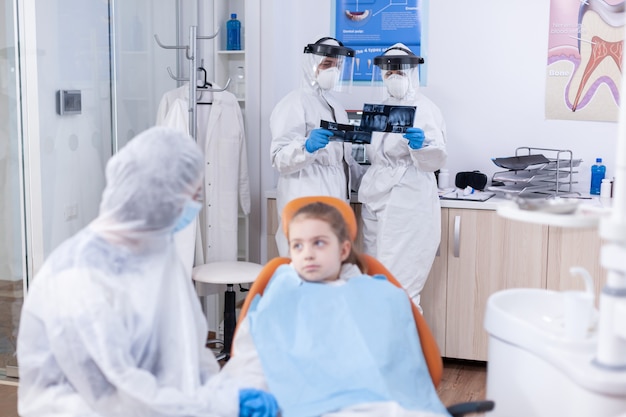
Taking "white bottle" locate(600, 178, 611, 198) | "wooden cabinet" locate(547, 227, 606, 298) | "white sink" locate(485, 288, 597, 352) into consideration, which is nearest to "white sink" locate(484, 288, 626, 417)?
"white sink" locate(485, 288, 597, 352)

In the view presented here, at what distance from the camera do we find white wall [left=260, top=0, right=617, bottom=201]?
3908 millimetres

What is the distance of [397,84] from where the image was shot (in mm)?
3547

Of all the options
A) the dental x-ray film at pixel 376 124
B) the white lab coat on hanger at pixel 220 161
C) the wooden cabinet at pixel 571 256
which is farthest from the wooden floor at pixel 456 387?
the dental x-ray film at pixel 376 124

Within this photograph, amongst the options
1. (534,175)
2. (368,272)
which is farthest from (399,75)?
(368,272)

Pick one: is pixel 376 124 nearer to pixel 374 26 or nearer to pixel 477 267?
pixel 477 267

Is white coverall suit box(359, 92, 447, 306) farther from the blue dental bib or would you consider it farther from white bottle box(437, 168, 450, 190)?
the blue dental bib

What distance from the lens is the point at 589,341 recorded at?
1.89 metres

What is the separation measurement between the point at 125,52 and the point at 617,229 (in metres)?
2.55

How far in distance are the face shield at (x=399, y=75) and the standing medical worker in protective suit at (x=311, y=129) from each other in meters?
0.18

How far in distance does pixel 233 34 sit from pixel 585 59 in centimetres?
174

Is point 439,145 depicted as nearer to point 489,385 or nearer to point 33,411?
point 489,385

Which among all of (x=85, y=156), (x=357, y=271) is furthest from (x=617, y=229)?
(x=85, y=156)

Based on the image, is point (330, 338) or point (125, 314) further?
point (330, 338)

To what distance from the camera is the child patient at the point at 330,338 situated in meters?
2.02
